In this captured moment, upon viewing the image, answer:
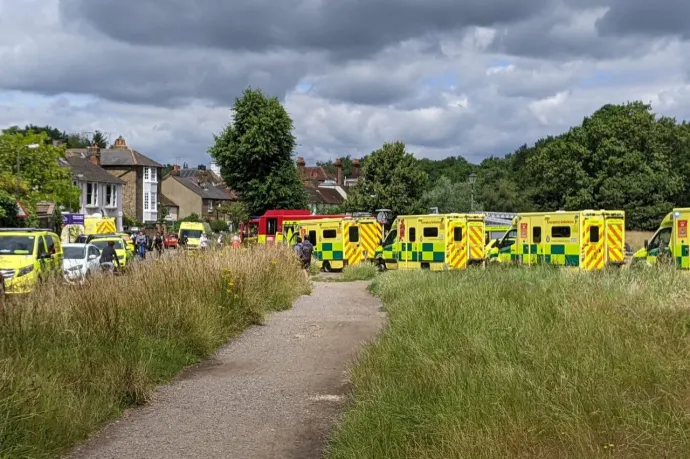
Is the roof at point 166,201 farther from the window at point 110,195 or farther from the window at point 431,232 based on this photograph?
the window at point 431,232

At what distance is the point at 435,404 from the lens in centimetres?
597

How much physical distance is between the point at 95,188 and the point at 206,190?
111ft

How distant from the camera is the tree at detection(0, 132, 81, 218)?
4684 cm

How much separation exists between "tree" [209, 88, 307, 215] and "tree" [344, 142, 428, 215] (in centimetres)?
786

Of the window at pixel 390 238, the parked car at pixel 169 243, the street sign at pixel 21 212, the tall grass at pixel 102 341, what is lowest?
the tall grass at pixel 102 341

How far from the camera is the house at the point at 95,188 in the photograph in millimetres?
74294

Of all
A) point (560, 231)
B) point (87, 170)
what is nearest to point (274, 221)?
point (560, 231)

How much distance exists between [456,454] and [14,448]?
326 cm

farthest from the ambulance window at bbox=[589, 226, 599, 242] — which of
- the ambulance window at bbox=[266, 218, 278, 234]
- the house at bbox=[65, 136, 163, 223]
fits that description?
the house at bbox=[65, 136, 163, 223]

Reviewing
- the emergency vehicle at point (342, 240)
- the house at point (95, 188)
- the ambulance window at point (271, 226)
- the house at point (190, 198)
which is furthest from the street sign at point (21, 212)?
the house at point (190, 198)

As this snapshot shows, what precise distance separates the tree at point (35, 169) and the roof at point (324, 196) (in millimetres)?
68229

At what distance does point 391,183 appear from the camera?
198ft

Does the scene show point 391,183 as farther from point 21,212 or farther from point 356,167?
point 356,167

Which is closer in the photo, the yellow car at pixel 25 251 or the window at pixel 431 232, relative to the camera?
the yellow car at pixel 25 251
